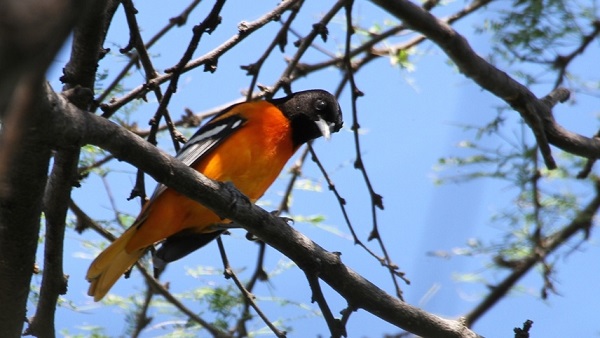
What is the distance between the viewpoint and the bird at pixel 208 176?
405 centimetres

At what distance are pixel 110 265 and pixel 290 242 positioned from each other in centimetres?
140

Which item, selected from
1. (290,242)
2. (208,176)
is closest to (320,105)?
(208,176)

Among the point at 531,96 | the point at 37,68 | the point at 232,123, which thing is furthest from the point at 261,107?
the point at 37,68

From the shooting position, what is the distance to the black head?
4895 mm

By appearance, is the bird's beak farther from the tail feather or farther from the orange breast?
the tail feather

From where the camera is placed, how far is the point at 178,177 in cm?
269

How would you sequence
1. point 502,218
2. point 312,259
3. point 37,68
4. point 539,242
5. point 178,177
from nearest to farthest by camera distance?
point 37,68 → point 178,177 → point 312,259 → point 539,242 → point 502,218

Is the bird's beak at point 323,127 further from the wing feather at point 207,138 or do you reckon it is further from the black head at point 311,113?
the wing feather at point 207,138

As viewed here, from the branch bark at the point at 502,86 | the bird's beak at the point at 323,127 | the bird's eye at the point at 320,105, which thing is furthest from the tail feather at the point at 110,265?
the branch bark at the point at 502,86

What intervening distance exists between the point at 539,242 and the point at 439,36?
1.65 m

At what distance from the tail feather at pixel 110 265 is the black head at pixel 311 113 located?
1.30 m

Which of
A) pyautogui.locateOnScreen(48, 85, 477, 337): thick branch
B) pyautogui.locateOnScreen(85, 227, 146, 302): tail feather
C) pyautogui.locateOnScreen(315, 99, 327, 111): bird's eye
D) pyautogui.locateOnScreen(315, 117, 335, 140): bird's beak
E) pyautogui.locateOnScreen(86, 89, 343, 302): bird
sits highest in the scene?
pyautogui.locateOnScreen(315, 99, 327, 111): bird's eye

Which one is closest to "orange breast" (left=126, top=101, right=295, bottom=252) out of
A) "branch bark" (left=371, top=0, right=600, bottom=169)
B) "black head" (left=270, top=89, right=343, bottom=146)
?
"black head" (left=270, top=89, right=343, bottom=146)

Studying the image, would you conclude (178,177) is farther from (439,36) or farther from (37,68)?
(439,36)
